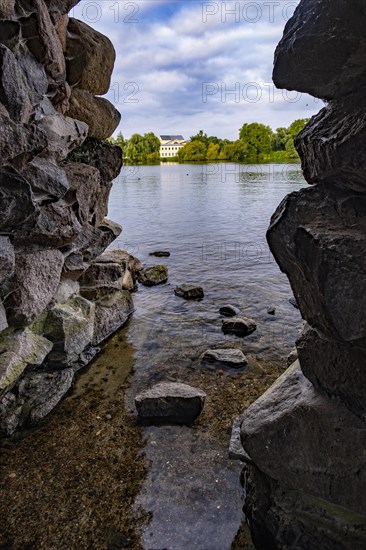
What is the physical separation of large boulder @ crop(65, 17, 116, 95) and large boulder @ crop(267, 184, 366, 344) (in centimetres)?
736

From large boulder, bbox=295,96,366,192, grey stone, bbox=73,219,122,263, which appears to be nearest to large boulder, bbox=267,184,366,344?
large boulder, bbox=295,96,366,192

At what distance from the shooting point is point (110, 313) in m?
11.0

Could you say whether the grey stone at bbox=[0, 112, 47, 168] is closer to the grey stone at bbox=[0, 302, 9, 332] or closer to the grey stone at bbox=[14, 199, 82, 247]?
the grey stone at bbox=[14, 199, 82, 247]

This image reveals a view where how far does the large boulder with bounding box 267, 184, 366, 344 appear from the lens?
322 centimetres

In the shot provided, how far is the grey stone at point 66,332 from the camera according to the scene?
824cm

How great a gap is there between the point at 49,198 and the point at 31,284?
174 cm

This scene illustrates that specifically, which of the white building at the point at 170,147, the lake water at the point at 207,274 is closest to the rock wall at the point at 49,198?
the lake water at the point at 207,274

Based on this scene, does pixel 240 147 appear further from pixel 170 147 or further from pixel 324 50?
pixel 324 50

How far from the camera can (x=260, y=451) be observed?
4398 mm

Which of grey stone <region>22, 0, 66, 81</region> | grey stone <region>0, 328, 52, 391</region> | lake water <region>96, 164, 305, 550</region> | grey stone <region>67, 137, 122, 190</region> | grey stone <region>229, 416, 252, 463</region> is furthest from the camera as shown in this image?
grey stone <region>67, 137, 122, 190</region>

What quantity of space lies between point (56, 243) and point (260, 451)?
579 centimetres

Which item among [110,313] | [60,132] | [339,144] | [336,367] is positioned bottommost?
Result: [110,313]

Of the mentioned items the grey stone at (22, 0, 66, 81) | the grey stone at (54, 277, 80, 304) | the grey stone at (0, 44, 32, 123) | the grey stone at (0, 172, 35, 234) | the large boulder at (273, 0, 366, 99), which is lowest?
the grey stone at (54, 277, 80, 304)

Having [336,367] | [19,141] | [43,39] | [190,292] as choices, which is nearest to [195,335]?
[190,292]
